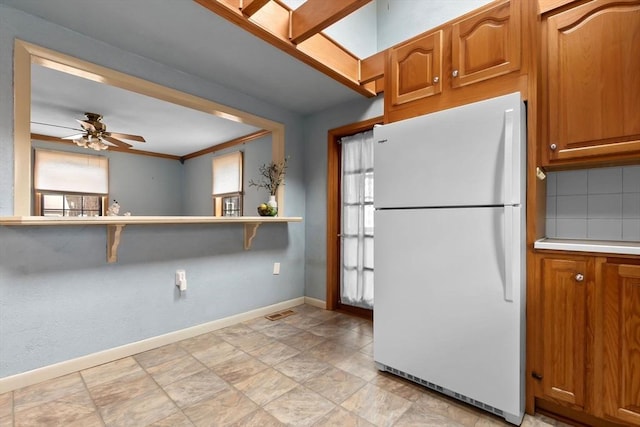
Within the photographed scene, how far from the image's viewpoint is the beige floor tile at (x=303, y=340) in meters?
2.40

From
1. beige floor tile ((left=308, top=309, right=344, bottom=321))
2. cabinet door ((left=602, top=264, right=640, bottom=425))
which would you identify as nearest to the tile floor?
cabinet door ((left=602, top=264, right=640, bottom=425))

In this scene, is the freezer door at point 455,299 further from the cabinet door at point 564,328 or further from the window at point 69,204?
the window at point 69,204

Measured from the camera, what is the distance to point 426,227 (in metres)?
1.74

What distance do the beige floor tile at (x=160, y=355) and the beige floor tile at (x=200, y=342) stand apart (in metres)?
0.05

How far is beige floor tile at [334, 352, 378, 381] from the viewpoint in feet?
6.47

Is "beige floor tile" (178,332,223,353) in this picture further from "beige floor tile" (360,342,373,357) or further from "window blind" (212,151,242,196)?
"window blind" (212,151,242,196)

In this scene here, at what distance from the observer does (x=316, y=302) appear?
3457 mm

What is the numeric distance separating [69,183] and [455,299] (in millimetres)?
6411

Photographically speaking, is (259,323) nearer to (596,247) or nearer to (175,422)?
(175,422)

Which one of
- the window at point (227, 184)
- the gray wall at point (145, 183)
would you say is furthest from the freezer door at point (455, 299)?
the gray wall at point (145, 183)

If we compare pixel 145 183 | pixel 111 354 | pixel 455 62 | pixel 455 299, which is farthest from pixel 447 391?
pixel 145 183

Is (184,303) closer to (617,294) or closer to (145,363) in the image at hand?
(145,363)

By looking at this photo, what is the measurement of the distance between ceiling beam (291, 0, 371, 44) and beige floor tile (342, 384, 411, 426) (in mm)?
2300

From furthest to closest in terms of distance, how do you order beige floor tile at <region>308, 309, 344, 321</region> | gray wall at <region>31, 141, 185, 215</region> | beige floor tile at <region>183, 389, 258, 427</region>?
gray wall at <region>31, 141, 185, 215</region> < beige floor tile at <region>308, 309, 344, 321</region> < beige floor tile at <region>183, 389, 258, 427</region>
